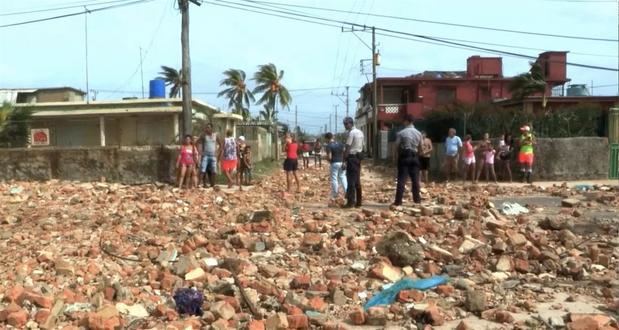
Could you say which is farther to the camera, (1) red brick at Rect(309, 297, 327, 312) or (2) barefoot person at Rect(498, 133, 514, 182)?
(2) barefoot person at Rect(498, 133, 514, 182)

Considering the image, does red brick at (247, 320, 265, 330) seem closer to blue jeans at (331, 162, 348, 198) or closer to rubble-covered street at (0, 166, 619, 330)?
rubble-covered street at (0, 166, 619, 330)

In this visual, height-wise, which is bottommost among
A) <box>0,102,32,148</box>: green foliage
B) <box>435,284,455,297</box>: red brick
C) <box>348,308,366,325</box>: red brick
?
<box>348,308,366,325</box>: red brick

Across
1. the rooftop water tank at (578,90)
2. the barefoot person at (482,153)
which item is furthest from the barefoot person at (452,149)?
the rooftop water tank at (578,90)

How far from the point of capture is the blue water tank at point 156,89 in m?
31.0

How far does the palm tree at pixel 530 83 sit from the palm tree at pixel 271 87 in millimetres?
19432

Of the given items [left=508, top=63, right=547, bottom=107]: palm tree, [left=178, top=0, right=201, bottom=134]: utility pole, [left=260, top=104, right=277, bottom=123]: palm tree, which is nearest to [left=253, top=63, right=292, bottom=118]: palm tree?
[left=260, top=104, right=277, bottom=123]: palm tree

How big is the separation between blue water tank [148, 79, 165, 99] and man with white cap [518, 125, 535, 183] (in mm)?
18364

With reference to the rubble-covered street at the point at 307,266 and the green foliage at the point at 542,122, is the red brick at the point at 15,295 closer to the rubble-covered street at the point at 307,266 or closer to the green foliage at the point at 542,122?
the rubble-covered street at the point at 307,266

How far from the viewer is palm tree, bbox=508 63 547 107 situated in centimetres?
3897

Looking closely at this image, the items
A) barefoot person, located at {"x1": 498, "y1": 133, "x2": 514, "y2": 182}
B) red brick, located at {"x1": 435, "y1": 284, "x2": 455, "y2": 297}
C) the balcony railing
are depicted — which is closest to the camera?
red brick, located at {"x1": 435, "y1": 284, "x2": 455, "y2": 297}

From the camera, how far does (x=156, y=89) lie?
102ft

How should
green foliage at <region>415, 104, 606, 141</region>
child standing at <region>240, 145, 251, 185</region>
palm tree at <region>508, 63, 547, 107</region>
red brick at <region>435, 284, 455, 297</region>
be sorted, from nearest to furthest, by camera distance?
red brick at <region>435, 284, 455, 297</region> < child standing at <region>240, 145, 251, 185</region> < green foliage at <region>415, 104, 606, 141</region> < palm tree at <region>508, 63, 547, 107</region>

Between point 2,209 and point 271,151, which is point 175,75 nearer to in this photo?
point 271,151

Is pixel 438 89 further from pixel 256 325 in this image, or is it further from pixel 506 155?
A: pixel 256 325
